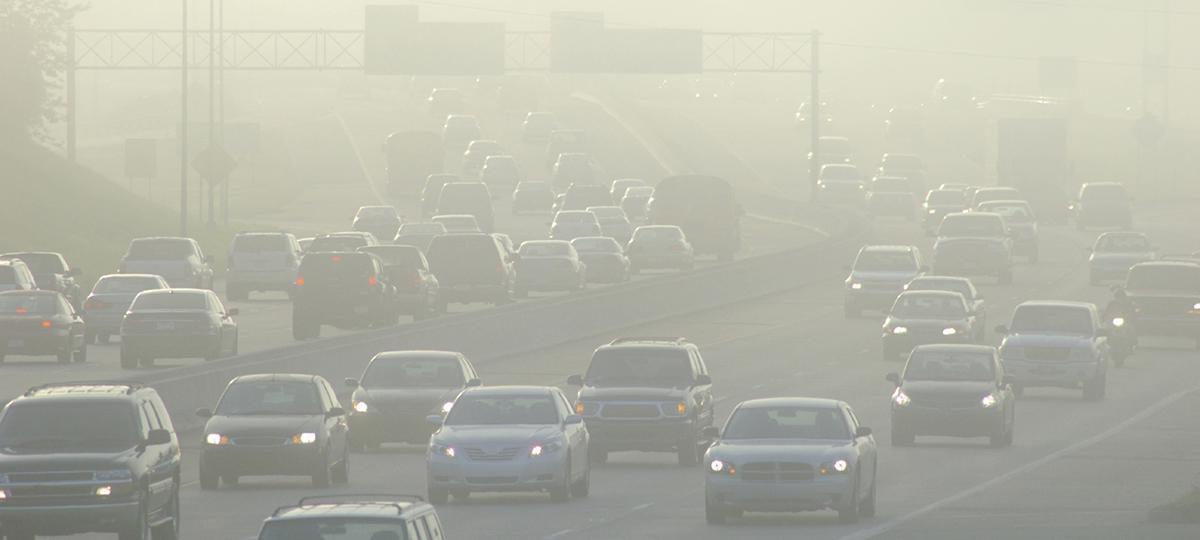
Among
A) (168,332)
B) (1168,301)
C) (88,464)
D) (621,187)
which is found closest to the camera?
(88,464)

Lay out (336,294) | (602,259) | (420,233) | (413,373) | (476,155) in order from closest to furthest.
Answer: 1. (413,373)
2. (336,294)
3. (602,259)
4. (420,233)
5. (476,155)

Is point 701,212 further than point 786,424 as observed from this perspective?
Yes

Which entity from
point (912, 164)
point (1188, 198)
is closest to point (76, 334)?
point (912, 164)

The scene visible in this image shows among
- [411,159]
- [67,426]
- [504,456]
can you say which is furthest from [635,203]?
[67,426]

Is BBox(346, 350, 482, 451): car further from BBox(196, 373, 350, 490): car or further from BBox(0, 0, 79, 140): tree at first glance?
BBox(0, 0, 79, 140): tree

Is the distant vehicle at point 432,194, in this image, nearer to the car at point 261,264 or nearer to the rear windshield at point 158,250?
the car at point 261,264

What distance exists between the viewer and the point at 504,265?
55.2 meters

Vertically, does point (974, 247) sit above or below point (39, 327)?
above

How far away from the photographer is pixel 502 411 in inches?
1019

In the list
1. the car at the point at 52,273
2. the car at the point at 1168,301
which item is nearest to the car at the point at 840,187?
the car at the point at 1168,301

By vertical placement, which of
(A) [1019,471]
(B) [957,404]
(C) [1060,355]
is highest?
(C) [1060,355]

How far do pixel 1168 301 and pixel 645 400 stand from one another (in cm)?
2369

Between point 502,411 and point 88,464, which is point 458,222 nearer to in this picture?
point 502,411

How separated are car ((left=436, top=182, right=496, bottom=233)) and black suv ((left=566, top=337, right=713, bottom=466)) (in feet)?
174
